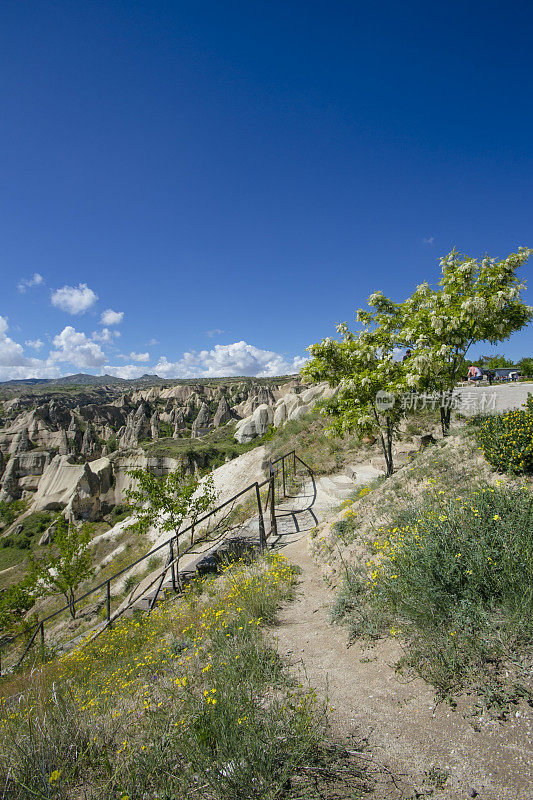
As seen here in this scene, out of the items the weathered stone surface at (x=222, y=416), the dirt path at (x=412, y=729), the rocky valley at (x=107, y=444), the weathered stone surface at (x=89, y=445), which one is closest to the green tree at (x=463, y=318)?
the dirt path at (x=412, y=729)

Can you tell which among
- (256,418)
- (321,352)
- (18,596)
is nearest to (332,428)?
(321,352)

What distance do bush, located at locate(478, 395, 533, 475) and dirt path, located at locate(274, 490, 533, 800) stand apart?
152 inches

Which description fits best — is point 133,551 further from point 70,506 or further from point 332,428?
point 70,506

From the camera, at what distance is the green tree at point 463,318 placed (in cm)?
841

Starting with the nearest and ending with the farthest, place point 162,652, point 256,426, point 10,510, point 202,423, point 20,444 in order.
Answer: point 162,652 < point 256,426 < point 10,510 < point 20,444 < point 202,423

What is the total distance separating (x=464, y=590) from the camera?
121 inches

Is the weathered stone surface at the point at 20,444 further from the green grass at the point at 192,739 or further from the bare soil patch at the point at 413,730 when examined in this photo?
the bare soil patch at the point at 413,730

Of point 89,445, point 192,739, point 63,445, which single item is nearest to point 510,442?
point 192,739

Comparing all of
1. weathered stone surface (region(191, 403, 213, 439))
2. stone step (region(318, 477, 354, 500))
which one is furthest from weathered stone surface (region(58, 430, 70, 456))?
stone step (region(318, 477, 354, 500))

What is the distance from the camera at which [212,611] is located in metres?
4.77

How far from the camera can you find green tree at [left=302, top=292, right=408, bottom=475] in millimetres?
8180

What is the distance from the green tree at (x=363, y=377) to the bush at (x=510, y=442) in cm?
202

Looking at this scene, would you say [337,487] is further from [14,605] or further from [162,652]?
[14,605]

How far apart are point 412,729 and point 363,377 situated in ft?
21.4
